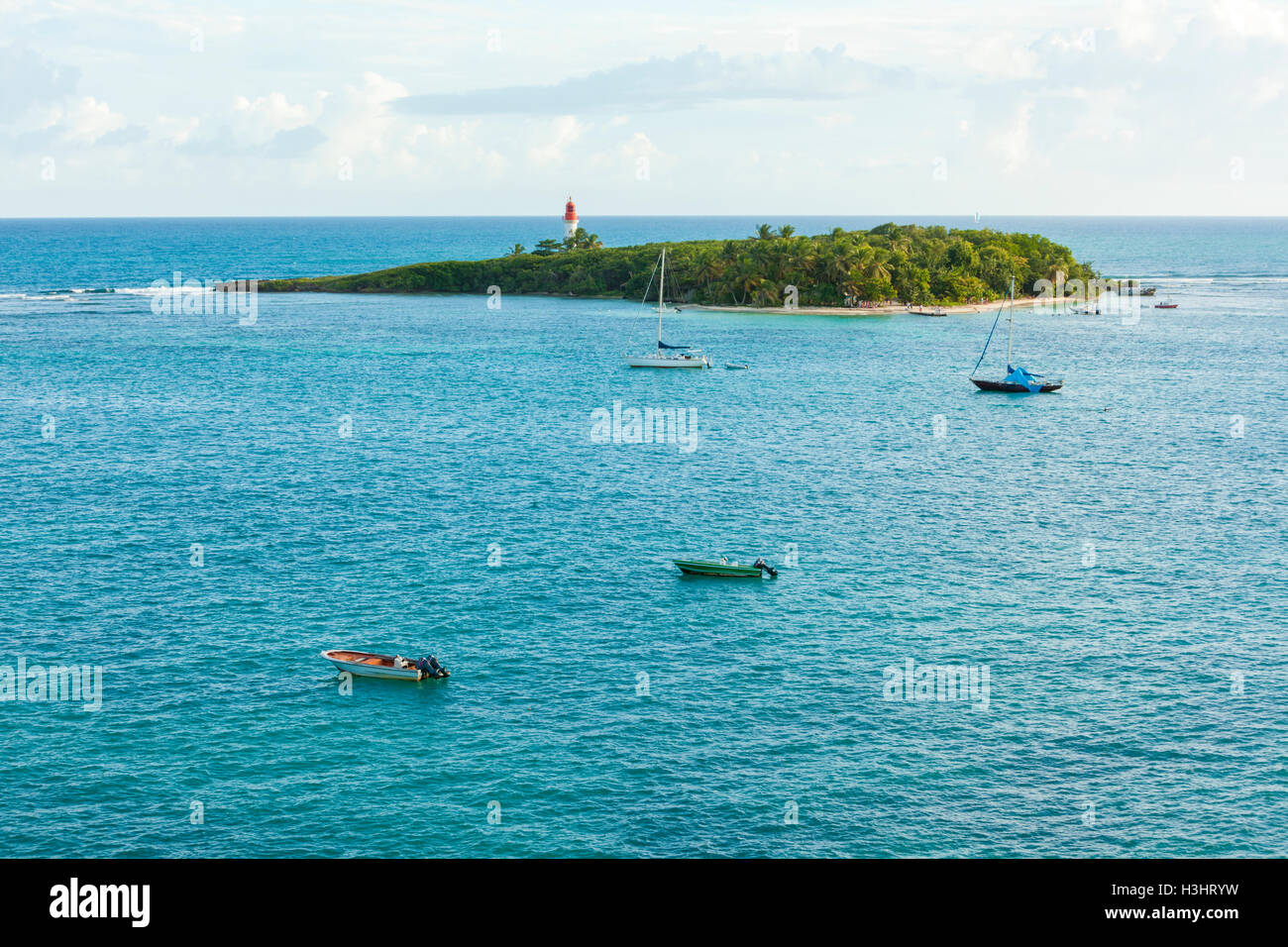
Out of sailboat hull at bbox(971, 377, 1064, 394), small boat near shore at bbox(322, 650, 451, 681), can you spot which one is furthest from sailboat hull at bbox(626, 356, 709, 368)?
small boat near shore at bbox(322, 650, 451, 681)

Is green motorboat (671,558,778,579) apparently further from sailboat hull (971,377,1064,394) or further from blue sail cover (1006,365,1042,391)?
blue sail cover (1006,365,1042,391)

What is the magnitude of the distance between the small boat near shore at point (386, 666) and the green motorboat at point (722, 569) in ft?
57.8

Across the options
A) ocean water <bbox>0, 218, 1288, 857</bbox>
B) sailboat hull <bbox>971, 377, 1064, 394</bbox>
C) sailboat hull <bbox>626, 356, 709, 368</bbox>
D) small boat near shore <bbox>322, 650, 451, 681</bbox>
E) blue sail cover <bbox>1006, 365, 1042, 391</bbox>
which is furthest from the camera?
sailboat hull <bbox>626, 356, 709, 368</bbox>

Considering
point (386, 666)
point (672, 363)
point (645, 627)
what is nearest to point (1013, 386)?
point (672, 363)

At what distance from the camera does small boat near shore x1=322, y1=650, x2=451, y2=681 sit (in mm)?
51000

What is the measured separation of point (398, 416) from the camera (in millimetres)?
114688

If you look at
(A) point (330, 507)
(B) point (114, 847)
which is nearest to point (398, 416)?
(A) point (330, 507)

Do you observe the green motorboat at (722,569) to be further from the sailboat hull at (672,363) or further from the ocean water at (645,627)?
the sailboat hull at (672,363)

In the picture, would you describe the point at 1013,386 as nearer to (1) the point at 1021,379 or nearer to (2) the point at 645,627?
(1) the point at 1021,379


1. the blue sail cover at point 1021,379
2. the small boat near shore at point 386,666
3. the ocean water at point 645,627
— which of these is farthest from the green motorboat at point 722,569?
the blue sail cover at point 1021,379

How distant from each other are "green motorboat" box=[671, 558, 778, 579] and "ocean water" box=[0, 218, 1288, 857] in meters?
0.64

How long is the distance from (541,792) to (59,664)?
25.5m

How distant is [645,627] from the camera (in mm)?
58188

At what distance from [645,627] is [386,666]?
1357 centimetres
